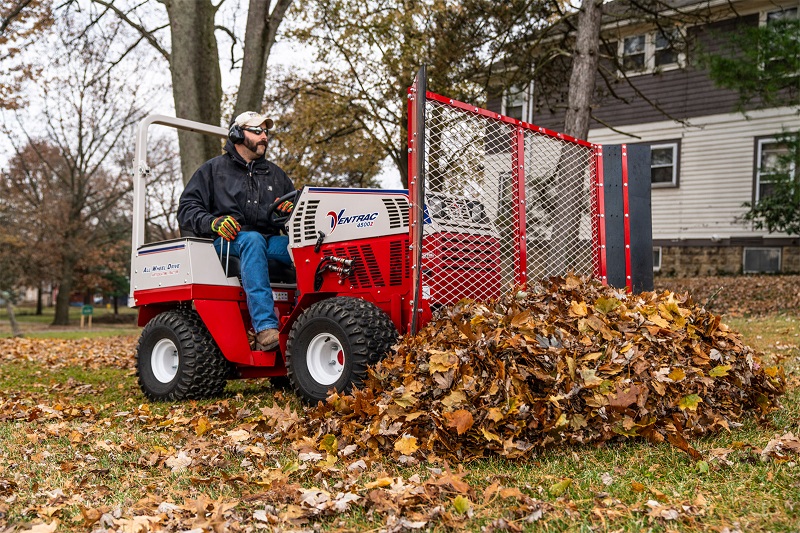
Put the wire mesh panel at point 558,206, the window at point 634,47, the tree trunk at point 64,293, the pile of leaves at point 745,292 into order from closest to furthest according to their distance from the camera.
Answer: the wire mesh panel at point 558,206
the pile of leaves at point 745,292
the window at point 634,47
the tree trunk at point 64,293

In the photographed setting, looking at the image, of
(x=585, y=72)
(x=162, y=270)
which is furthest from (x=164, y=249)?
(x=585, y=72)

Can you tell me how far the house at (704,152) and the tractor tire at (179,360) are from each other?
43.1 ft

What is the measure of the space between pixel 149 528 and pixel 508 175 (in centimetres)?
377

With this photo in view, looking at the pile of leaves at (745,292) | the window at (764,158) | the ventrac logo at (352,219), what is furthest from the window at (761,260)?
the ventrac logo at (352,219)

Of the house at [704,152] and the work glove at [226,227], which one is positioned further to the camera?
the house at [704,152]

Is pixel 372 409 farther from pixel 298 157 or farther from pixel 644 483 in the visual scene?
pixel 298 157

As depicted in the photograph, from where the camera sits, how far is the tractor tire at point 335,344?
16.8 ft

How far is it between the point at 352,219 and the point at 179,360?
2.03 meters

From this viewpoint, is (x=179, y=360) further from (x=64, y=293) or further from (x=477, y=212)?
(x=64, y=293)

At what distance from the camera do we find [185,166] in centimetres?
1096

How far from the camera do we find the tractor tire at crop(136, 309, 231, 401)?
253 inches

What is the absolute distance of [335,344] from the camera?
549 cm

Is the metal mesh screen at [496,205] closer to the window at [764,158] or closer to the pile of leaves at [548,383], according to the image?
the pile of leaves at [548,383]

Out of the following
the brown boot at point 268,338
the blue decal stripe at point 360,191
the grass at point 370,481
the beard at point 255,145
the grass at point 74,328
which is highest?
the beard at point 255,145
